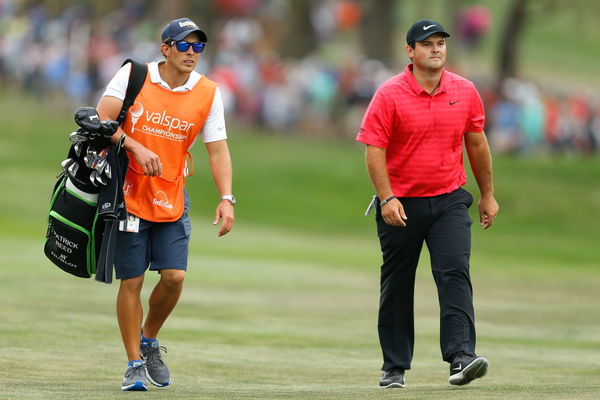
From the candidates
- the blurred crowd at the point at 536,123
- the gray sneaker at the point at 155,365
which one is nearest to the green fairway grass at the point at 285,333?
the gray sneaker at the point at 155,365

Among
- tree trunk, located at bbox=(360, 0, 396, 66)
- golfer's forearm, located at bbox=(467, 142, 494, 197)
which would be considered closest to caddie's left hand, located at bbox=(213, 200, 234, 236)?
golfer's forearm, located at bbox=(467, 142, 494, 197)

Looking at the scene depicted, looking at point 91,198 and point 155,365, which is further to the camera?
point 155,365

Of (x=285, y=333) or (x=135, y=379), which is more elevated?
(x=135, y=379)

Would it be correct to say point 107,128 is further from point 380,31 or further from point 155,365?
point 380,31

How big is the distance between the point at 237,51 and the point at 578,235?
20045 mm

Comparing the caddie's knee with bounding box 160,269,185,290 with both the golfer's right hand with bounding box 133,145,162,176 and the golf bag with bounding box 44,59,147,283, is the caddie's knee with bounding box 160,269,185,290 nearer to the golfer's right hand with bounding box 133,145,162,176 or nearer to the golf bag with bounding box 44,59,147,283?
the golf bag with bounding box 44,59,147,283

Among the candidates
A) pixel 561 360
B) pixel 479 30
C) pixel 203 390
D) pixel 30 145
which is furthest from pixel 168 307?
pixel 479 30

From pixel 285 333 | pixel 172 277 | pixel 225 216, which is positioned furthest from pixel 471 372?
pixel 285 333

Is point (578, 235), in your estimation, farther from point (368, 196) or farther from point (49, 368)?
point (49, 368)

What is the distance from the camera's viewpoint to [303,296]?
1590cm

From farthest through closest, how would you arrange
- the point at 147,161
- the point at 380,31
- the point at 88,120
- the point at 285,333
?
1. the point at 380,31
2. the point at 285,333
3. the point at 147,161
4. the point at 88,120

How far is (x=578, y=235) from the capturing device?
26688 mm

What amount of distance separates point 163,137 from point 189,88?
34cm

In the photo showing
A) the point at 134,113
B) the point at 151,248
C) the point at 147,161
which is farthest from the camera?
the point at 151,248
